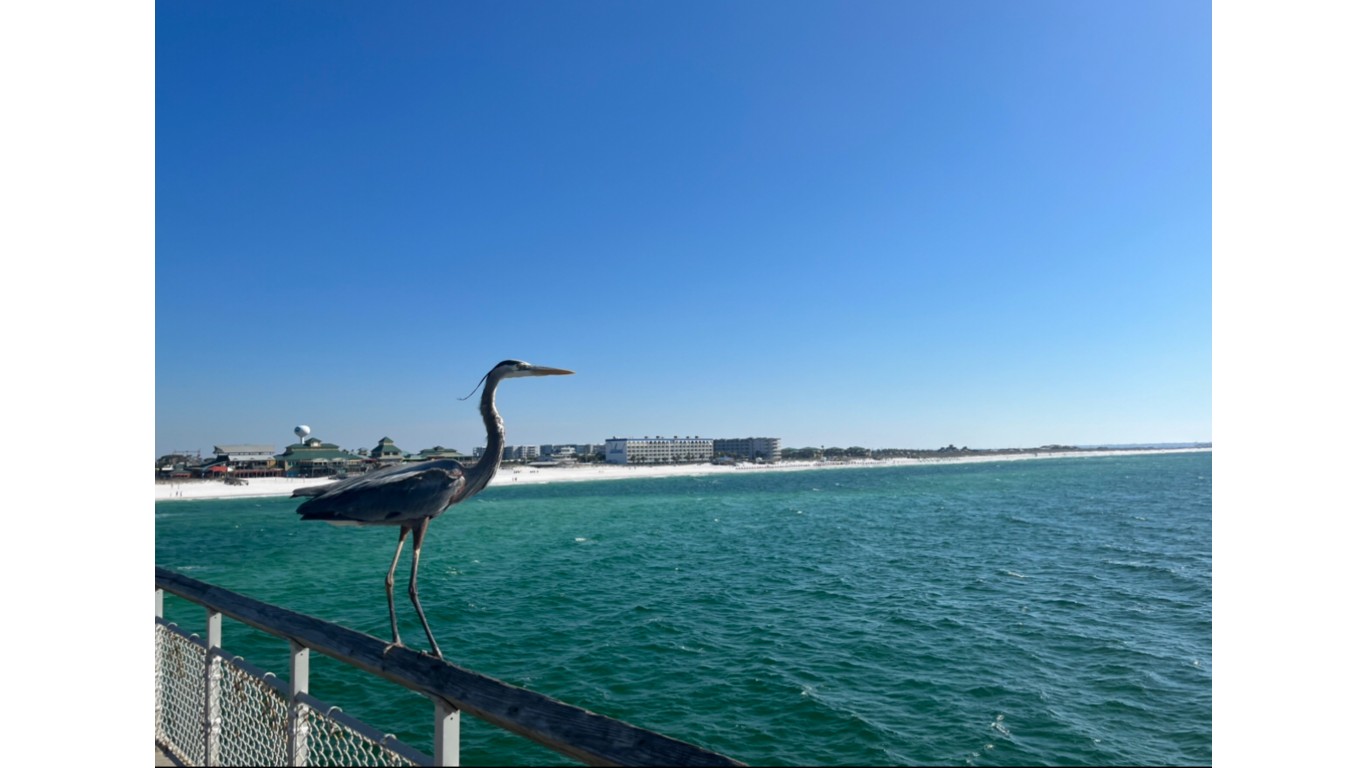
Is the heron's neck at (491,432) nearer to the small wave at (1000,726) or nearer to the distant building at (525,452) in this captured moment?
the small wave at (1000,726)

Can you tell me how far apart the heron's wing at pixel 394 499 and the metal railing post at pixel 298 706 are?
62 centimetres

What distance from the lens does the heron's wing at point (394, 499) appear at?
10.5 ft

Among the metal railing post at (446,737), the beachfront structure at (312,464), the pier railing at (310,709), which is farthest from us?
the beachfront structure at (312,464)

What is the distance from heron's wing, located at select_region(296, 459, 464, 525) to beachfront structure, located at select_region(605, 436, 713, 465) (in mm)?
144843

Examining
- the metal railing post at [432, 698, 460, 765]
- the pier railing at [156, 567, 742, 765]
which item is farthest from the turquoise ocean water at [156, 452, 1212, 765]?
the metal railing post at [432, 698, 460, 765]

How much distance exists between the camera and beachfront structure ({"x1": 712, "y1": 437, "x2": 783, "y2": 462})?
178m

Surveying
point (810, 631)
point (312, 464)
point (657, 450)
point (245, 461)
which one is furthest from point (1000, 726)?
point (657, 450)

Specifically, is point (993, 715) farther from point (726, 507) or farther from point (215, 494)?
point (215, 494)

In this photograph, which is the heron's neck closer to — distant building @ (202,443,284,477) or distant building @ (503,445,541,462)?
distant building @ (202,443,284,477)

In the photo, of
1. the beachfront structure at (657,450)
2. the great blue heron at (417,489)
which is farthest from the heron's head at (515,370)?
the beachfront structure at (657,450)
